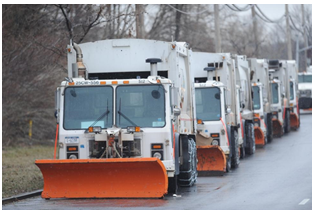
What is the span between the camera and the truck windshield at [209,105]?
18641 millimetres

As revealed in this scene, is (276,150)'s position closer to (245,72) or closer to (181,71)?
(245,72)

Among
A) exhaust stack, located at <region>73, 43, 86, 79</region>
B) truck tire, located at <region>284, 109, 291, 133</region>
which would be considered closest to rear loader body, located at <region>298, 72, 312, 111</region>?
truck tire, located at <region>284, 109, 291, 133</region>

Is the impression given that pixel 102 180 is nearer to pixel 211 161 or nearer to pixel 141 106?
pixel 141 106

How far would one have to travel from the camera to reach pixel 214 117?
18609 millimetres

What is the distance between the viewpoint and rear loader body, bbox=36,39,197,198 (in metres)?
13.1

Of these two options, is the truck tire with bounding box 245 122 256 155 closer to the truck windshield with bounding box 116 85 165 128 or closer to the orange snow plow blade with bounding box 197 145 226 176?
the orange snow plow blade with bounding box 197 145 226 176

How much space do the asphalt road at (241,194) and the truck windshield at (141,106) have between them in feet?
4.82

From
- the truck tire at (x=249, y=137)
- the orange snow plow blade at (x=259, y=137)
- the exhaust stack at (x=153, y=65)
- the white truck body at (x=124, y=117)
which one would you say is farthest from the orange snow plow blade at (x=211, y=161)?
the orange snow plow blade at (x=259, y=137)

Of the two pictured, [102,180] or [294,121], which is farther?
[294,121]

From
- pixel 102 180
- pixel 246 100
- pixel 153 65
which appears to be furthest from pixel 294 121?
pixel 102 180

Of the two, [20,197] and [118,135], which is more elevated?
[118,135]

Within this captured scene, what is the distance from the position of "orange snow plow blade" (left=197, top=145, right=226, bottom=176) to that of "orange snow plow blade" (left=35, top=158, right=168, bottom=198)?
15.7 feet

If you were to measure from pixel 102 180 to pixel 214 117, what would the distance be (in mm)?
6080

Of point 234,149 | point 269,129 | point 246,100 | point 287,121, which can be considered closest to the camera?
point 234,149
